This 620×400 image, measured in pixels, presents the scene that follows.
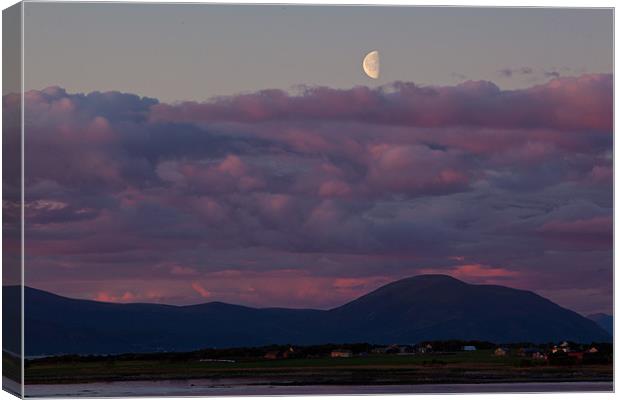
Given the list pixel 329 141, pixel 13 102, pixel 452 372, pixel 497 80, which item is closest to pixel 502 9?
pixel 497 80

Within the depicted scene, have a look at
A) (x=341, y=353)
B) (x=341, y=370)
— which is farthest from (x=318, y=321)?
(x=341, y=370)

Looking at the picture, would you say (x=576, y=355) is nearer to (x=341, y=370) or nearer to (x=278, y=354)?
(x=341, y=370)

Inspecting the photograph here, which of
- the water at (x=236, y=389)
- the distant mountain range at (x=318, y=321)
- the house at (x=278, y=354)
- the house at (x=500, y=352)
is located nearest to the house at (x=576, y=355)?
the distant mountain range at (x=318, y=321)

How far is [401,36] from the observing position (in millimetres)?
16047

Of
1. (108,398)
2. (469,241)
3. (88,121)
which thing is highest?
(88,121)

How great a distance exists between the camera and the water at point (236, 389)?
15.8m

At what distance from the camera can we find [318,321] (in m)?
16.1

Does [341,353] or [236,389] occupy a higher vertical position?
[341,353]

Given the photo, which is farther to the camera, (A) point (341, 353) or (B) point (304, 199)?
(A) point (341, 353)

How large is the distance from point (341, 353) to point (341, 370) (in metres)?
0.17

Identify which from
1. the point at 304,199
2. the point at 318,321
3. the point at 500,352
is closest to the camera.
→ the point at 304,199

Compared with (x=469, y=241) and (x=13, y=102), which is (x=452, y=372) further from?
(x=13, y=102)

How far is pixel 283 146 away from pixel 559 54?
2616 millimetres

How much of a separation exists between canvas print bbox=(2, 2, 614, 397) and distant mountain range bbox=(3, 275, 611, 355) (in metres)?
0.02
